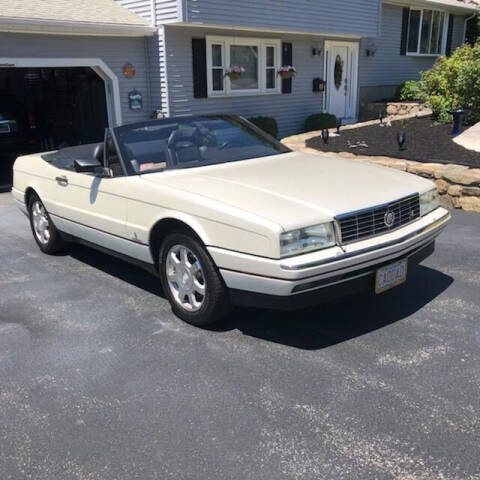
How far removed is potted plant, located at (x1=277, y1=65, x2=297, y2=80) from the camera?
14.5 meters

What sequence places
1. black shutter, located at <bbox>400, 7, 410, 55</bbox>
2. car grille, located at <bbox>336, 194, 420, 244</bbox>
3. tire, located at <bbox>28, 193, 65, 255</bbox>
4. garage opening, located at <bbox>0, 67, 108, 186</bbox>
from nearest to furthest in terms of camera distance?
A: car grille, located at <bbox>336, 194, 420, 244</bbox>, tire, located at <bbox>28, 193, 65, 255</bbox>, garage opening, located at <bbox>0, 67, 108, 186</bbox>, black shutter, located at <bbox>400, 7, 410, 55</bbox>

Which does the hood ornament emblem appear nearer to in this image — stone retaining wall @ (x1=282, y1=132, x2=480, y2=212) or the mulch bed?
stone retaining wall @ (x1=282, y1=132, x2=480, y2=212)

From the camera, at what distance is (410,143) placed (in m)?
10.0

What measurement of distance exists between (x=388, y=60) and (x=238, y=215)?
16999 millimetres

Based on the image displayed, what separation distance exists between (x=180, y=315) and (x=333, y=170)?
1689 millimetres

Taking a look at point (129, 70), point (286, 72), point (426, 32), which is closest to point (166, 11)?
point (129, 70)

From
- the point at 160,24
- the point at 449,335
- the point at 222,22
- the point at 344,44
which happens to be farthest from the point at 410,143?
the point at 344,44

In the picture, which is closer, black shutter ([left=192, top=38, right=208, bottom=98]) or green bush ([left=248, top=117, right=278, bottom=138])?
black shutter ([left=192, top=38, right=208, bottom=98])

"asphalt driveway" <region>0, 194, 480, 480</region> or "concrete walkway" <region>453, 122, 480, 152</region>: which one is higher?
"concrete walkway" <region>453, 122, 480, 152</region>

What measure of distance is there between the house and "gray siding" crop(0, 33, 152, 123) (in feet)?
0.07

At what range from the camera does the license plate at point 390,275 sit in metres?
3.72

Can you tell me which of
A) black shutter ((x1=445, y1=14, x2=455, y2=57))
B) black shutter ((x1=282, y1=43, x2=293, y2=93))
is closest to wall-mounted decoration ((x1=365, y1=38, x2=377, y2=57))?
black shutter ((x1=282, y1=43, x2=293, y2=93))

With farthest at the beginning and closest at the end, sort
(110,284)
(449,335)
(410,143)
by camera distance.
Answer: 1. (410,143)
2. (110,284)
3. (449,335)

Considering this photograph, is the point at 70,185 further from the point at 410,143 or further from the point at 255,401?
the point at 410,143
